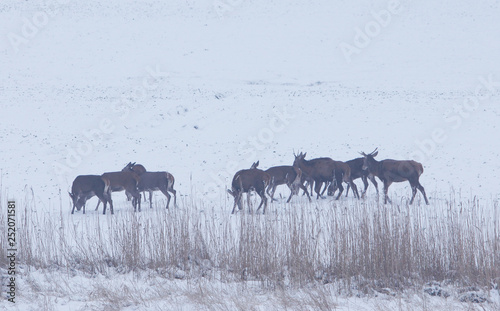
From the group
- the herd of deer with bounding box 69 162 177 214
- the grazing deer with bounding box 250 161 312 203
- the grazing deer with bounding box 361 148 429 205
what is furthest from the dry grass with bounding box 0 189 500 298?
the grazing deer with bounding box 250 161 312 203

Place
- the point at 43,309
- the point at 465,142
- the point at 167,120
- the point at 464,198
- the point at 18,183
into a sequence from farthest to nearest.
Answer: the point at 167,120 < the point at 465,142 < the point at 18,183 < the point at 464,198 < the point at 43,309

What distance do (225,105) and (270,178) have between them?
17.5 meters

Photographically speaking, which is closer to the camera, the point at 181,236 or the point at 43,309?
the point at 43,309

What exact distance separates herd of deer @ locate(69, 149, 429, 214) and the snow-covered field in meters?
0.55

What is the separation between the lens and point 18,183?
18297mm

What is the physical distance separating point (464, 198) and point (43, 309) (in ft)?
37.8

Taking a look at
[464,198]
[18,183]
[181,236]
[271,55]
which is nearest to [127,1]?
[271,55]

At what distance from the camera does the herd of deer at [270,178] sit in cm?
1424

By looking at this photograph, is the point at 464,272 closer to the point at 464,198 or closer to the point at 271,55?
the point at 464,198

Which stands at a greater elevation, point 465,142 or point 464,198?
point 465,142

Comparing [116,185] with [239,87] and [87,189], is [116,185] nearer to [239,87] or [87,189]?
[87,189]

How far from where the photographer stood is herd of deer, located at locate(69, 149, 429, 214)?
14.2 metres

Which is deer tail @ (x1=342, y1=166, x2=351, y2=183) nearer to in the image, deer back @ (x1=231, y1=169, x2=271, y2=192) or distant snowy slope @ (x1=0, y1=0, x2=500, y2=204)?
distant snowy slope @ (x1=0, y1=0, x2=500, y2=204)

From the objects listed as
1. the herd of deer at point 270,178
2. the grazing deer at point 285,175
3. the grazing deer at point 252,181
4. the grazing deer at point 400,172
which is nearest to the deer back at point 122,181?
the herd of deer at point 270,178
